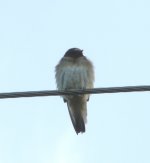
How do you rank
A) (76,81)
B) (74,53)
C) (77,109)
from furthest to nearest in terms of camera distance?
(74,53), (77,109), (76,81)

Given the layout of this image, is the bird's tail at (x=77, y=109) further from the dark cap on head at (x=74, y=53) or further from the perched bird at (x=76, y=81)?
the dark cap on head at (x=74, y=53)

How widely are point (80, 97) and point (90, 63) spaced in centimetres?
61

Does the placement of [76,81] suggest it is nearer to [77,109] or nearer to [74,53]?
[77,109]

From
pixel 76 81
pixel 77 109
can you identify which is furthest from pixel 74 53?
pixel 77 109

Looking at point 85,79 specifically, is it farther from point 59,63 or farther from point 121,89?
point 121,89

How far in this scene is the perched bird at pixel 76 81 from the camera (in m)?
10.2

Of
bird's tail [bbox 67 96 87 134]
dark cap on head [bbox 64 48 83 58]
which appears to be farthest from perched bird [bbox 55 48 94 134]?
dark cap on head [bbox 64 48 83 58]

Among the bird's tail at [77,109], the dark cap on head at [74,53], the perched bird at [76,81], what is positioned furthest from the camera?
the dark cap on head at [74,53]

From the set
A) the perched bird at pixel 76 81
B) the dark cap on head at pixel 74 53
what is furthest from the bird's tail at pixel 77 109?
the dark cap on head at pixel 74 53

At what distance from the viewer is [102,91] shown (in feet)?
24.1

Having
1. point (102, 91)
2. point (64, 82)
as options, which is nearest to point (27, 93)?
point (102, 91)

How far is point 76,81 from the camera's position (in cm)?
1020

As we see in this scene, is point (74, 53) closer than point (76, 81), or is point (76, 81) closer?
point (76, 81)

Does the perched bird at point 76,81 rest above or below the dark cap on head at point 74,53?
below
